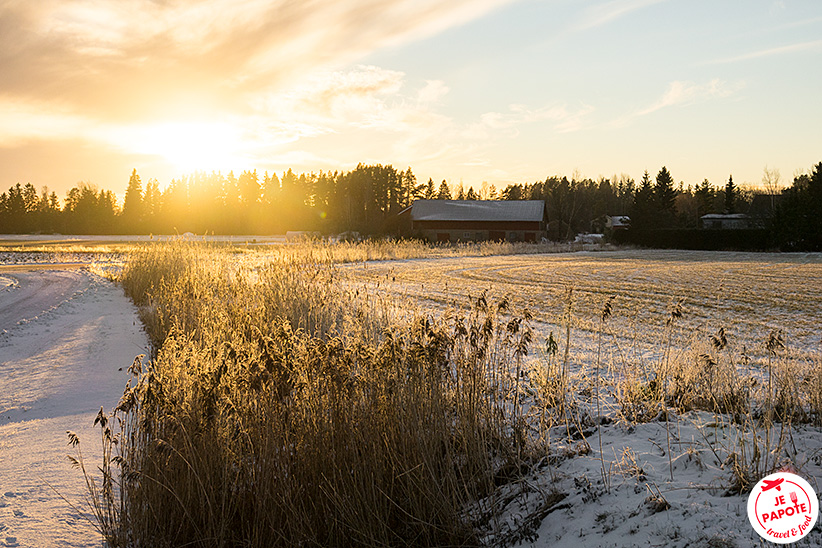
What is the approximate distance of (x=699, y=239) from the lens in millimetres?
46969

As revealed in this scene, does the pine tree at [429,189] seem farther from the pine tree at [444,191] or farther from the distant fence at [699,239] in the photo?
the distant fence at [699,239]

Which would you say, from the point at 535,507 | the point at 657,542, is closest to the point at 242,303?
the point at 535,507

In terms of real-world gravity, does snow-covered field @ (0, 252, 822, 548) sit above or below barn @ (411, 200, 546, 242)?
below

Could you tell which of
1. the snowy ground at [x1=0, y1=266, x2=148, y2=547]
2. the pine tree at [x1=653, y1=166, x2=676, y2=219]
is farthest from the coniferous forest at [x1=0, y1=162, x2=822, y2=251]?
the snowy ground at [x1=0, y1=266, x2=148, y2=547]

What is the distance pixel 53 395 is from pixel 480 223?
5280cm

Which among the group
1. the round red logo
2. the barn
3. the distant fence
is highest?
the barn

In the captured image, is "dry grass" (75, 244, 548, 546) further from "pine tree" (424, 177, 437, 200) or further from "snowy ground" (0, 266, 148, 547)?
"pine tree" (424, 177, 437, 200)

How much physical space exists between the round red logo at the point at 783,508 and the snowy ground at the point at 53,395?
3.91 m

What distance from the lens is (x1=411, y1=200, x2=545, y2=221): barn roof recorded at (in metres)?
57.6

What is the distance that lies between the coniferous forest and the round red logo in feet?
177

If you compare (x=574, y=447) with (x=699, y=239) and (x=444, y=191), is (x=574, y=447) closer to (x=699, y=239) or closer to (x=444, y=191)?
(x=699, y=239)

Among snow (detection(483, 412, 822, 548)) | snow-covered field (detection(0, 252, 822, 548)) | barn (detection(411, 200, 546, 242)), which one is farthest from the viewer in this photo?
barn (detection(411, 200, 546, 242))

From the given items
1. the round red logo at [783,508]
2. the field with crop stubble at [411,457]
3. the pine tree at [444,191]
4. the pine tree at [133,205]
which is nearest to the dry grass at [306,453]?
the field with crop stubble at [411,457]

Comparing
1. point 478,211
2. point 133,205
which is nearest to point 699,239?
point 478,211
